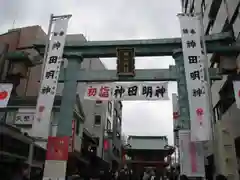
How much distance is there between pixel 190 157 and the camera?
343 inches

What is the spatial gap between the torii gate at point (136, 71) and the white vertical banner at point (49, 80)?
646mm

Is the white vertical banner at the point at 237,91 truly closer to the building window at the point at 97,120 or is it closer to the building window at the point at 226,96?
the building window at the point at 226,96

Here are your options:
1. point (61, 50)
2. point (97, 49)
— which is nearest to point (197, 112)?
point (97, 49)

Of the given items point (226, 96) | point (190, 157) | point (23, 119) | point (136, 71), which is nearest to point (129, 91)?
point (136, 71)

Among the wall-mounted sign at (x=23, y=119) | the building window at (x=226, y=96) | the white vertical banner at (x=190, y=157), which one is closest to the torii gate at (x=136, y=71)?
the white vertical banner at (x=190, y=157)

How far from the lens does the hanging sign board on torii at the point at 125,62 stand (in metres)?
10.3

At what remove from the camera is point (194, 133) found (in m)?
8.46

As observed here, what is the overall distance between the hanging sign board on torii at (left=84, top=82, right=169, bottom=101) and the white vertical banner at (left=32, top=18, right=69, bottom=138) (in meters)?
1.59

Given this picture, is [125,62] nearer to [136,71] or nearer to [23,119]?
[136,71]

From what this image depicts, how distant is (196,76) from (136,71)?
2407 millimetres

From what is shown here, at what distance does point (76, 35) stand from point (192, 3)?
15115 mm

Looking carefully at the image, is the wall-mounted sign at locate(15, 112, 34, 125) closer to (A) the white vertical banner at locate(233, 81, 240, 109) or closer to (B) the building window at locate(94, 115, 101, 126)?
(A) the white vertical banner at locate(233, 81, 240, 109)

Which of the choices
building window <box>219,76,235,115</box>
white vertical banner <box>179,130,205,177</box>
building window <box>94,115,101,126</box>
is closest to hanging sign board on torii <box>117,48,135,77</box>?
white vertical banner <box>179,130,205,177</box>

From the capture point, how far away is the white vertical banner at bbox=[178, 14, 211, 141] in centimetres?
852
